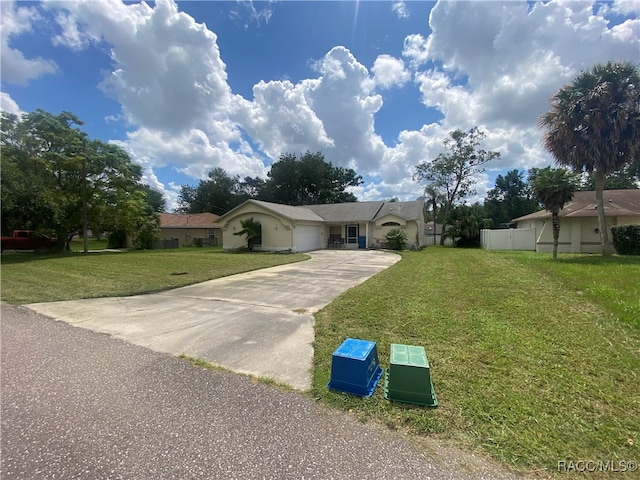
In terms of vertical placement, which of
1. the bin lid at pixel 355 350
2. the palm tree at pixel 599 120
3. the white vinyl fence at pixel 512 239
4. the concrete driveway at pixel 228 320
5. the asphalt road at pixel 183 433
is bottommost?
the asphalt road at pixel 183 433

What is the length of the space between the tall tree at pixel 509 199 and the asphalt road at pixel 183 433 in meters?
52.7

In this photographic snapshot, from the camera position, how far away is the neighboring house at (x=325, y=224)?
20.8 m

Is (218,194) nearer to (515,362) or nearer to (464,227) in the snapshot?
(464,227)

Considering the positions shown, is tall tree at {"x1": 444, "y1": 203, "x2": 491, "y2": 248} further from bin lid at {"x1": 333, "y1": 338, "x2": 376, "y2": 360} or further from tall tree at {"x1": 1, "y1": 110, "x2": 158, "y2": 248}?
tall tree at {"x1": 1, "y1": 110, "x2": 158, "y2": 248}

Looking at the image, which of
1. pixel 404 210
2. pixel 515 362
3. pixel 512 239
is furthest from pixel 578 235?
pixel 515 362

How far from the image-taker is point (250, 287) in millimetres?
8664

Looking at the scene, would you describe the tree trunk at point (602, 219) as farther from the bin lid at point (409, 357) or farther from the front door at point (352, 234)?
the bin lid at point (409, 357)

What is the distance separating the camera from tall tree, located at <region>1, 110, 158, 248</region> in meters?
15.9

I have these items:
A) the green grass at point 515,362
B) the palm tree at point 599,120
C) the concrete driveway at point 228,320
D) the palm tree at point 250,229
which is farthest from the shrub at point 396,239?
the green grass at point 515,362

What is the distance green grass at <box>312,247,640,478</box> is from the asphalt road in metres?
0.34

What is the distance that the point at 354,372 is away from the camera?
2.97 metres

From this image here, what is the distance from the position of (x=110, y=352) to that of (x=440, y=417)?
4337 mm

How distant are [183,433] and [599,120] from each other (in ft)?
59.9

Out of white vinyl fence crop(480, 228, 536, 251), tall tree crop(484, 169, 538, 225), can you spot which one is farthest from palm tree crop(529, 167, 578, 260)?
tall tree crop(484, 169, 538, 225)
